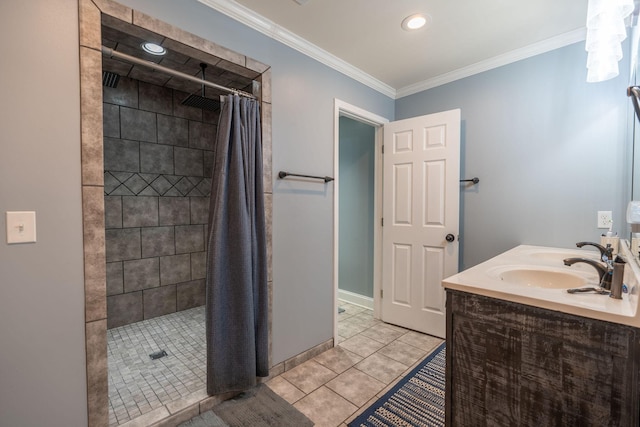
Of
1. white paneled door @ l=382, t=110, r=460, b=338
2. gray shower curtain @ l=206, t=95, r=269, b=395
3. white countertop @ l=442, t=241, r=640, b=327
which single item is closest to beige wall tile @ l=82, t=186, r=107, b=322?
gray shower curtain @ l=206, t=95, r=269, b=395

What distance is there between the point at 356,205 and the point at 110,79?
2713 mm

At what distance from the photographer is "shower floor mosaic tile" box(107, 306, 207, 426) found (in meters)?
1.67

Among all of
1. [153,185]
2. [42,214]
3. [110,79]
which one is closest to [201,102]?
[110,79]

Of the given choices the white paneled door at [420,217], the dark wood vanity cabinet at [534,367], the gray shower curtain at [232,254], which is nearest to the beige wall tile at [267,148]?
the gray shower curtain at [232,254]

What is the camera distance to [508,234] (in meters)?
2.34

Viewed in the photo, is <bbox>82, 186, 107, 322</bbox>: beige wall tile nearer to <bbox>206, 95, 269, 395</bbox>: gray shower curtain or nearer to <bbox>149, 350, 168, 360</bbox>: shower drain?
<bbox>206, 95, 269, 395</bbox>: gray shower curtain

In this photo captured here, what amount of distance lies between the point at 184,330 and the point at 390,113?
10.1 ft

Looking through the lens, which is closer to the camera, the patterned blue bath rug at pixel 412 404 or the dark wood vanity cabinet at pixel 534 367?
the dark wood vanity cabinet at pixel 534 367

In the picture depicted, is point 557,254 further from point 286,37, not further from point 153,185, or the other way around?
point 153,185

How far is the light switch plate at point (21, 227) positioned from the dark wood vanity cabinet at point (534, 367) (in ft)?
5.85

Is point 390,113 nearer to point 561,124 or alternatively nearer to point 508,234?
point 561,124

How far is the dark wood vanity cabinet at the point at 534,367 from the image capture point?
34.5 inches

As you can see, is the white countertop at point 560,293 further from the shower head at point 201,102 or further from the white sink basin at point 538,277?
the shower head at point 201,102

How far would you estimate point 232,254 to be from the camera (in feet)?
5.53
